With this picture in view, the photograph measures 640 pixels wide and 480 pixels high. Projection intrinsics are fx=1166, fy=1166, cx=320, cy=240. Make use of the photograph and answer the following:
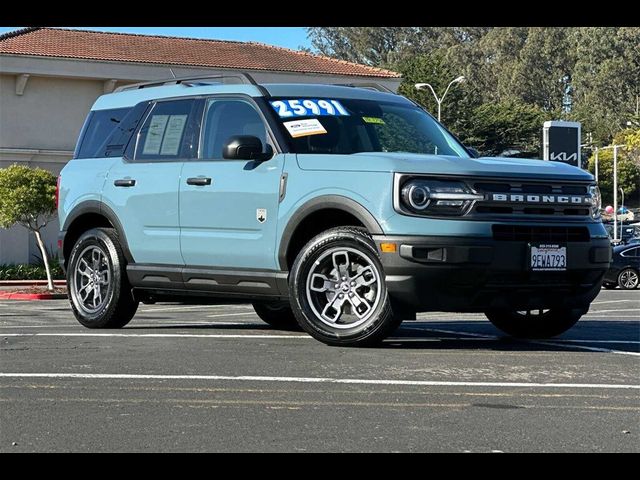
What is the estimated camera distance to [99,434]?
17.3 ft

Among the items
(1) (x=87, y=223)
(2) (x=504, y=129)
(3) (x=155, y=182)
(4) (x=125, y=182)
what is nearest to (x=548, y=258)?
(3) (x=155, y=182)

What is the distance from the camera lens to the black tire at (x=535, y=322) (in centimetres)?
928

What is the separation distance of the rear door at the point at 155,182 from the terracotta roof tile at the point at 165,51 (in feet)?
86.9

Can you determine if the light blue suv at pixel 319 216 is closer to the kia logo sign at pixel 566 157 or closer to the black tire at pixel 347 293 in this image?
the black tire at pixel 347 293

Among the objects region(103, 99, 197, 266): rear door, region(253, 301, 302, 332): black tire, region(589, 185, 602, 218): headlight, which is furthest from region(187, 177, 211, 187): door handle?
region(589, 185, 602, 218): headlight

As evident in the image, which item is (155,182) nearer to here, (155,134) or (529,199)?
(155,134)

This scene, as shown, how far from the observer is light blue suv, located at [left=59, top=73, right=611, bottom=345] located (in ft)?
26.5

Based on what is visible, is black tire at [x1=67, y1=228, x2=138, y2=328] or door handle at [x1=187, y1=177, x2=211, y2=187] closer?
door handle at [x1=187, y1=177, x2=211, y2=187]

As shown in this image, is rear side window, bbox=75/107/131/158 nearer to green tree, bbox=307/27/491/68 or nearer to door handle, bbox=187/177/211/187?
door handle, bbox=187/177/211/187

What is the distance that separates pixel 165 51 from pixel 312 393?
35.7 metres

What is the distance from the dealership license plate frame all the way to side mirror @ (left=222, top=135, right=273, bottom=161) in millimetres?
2103

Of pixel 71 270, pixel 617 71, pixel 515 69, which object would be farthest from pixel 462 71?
pixel 71 270

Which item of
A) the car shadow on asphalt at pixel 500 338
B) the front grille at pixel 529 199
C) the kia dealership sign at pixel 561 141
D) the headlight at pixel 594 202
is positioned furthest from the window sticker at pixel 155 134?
the kia dealership sign at pixel 561 141
